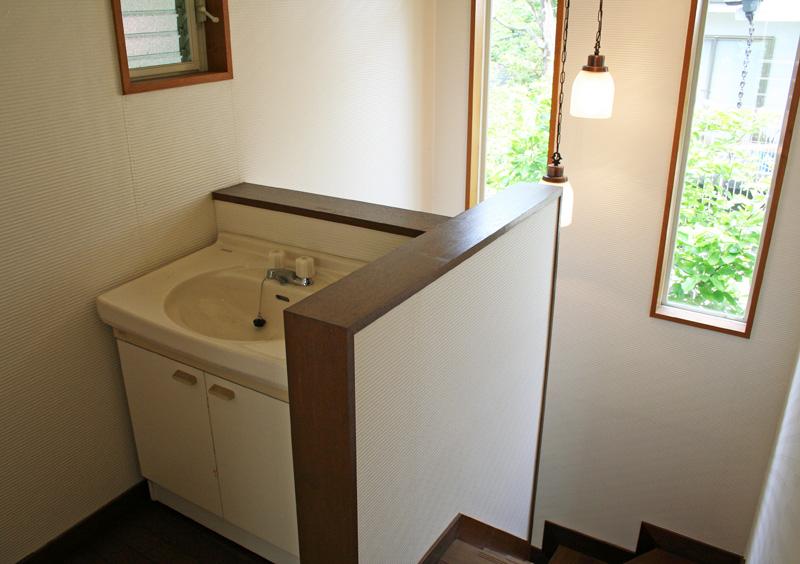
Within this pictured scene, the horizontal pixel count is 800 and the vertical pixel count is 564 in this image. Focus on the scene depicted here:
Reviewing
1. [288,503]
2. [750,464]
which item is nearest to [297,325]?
[288,503]

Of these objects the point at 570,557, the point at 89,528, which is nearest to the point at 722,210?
the point at 570,557

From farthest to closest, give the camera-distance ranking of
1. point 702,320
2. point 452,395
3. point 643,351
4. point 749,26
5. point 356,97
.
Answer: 1. point 643,351
2. point 702,320
3. point 356,97
4. point 749,26
5. point 452,395

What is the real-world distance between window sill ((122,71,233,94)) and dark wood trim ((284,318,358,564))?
48.9 inches

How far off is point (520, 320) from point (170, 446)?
1232mm

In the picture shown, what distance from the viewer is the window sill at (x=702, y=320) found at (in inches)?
147

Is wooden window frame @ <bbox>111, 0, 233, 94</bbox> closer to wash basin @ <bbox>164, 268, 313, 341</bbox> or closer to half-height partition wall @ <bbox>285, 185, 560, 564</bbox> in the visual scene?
wash basin @ <bbox>164, 268, 313, 341</bbox>

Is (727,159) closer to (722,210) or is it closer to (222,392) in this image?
(722,210)

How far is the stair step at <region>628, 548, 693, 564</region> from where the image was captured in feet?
13.5

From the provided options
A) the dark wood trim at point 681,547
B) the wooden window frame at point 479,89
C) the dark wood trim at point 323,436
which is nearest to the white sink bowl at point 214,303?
the dark wood trim at point 323,436

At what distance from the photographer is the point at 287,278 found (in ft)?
8.16

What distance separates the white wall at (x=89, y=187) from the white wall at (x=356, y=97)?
0.04 ft

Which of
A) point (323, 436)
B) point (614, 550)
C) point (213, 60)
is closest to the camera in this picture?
point (323, 436)

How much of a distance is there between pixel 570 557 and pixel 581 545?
5.1 inches

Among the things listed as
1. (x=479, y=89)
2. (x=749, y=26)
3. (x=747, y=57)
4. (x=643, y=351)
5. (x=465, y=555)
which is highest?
(x=749, y=26)
